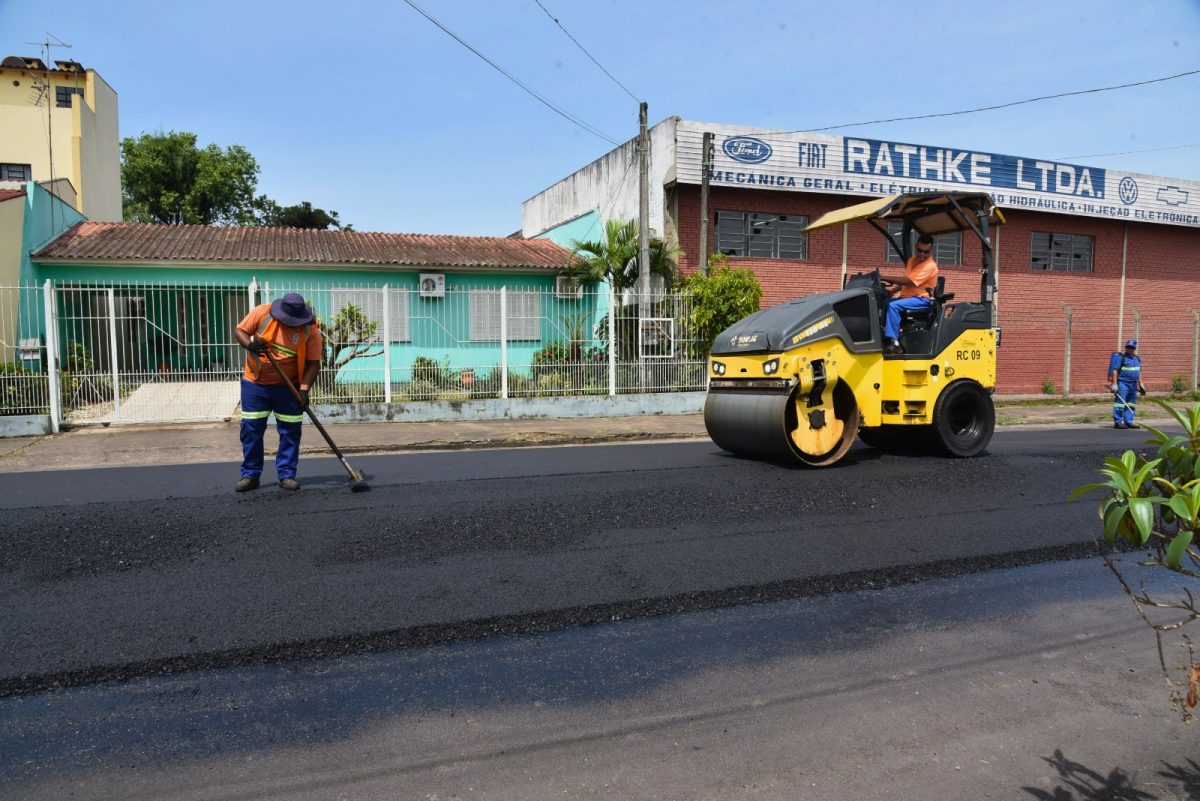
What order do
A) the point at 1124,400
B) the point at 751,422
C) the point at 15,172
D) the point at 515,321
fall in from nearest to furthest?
the point at 751,422 → the point at 1124,400 → the point at 515,321 → the point at 15,172

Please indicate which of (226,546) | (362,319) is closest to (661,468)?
(226,546)

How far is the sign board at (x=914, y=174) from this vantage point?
16.7 metres

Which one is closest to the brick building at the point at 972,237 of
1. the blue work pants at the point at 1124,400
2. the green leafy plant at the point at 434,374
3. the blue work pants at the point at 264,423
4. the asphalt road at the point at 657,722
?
the blue work pants at the point at 1124,400

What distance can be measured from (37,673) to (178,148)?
110 ft

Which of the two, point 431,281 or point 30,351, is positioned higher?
point 431,281

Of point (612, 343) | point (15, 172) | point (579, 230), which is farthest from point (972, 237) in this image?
point (15, 172)

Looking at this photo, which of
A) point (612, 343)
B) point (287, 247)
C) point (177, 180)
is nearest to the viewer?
point (612, 343)

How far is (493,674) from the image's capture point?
3406mm

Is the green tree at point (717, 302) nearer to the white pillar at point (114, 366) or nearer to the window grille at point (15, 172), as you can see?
the white pillar at point (114, 366)

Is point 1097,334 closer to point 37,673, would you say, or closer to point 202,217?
point 37,673

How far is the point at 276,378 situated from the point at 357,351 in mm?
6870

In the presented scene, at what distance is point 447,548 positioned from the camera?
5.11m

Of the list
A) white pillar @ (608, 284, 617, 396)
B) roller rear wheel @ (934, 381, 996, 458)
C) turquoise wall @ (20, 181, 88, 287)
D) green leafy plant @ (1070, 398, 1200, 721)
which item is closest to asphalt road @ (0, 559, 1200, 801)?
green leafy plant @ (1070, 398, 1200, 721)

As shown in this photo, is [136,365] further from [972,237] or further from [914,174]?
[972,237]
